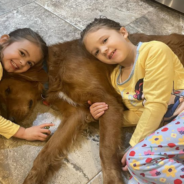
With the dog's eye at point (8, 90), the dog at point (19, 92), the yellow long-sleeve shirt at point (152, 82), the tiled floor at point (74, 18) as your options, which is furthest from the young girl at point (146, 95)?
the dog's eye at point (8, 90)

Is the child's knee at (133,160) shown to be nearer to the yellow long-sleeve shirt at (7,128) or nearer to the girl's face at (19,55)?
the yellow long-sleeve shirt at (7,128)

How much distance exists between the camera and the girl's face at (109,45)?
162 cm

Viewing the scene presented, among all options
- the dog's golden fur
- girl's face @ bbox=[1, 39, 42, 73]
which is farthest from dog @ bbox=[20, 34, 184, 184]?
girl's face @ bbox=[1, 39, 42, 73]

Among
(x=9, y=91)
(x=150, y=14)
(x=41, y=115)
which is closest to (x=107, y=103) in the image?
(x=41, y=115)

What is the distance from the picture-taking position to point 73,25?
9.07 feet

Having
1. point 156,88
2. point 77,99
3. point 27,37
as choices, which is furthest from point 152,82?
point 27,37

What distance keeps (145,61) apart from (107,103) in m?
0.42

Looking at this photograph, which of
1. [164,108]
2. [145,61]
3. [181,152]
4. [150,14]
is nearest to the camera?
[181,152]

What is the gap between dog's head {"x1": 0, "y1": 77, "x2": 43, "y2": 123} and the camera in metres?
1.88

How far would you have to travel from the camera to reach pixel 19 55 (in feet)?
5.71

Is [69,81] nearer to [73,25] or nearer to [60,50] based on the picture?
[60,50]

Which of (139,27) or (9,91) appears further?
(139,27)

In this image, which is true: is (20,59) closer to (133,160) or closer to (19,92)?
(19,92)

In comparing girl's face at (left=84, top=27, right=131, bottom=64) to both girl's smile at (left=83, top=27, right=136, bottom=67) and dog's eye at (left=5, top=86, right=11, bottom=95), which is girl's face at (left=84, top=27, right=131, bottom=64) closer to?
girl's smile at (left=83, top=27, right=136, bottom=67)
